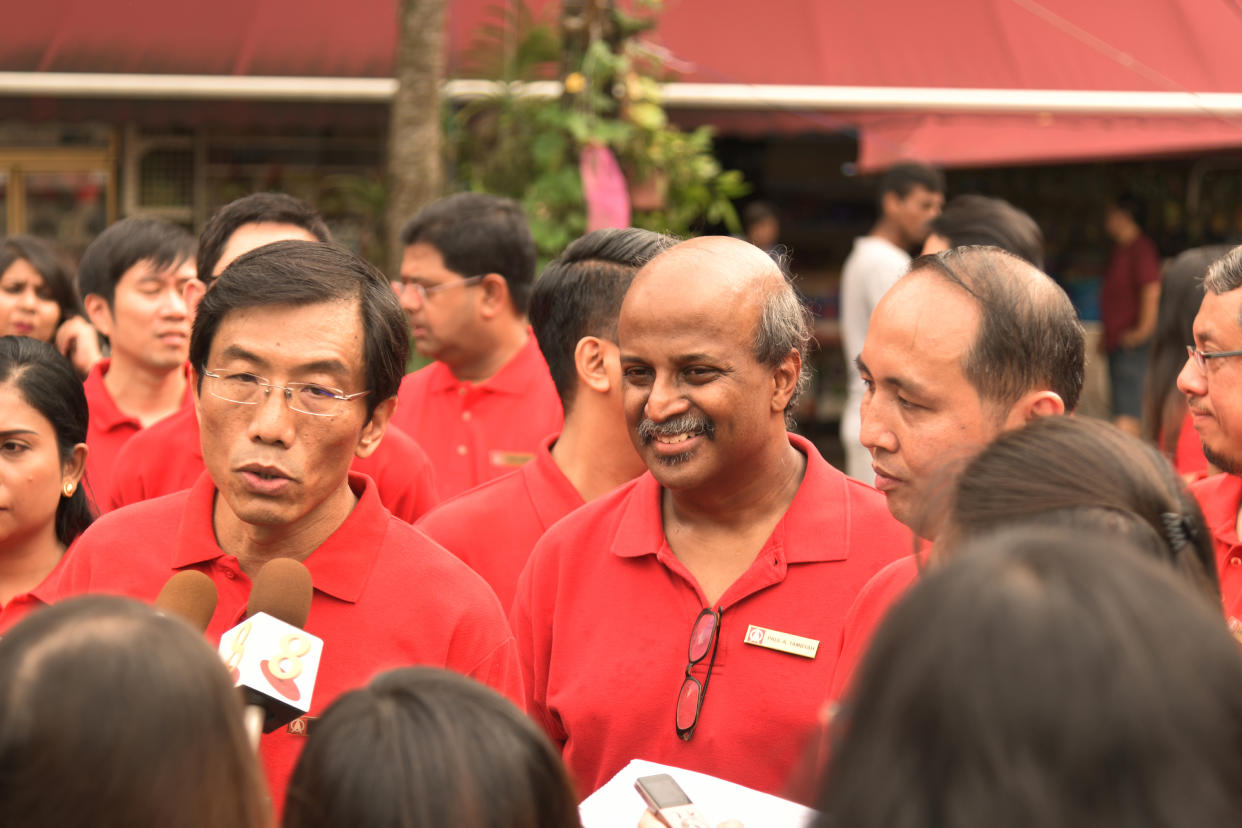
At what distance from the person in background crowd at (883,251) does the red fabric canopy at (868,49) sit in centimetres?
90

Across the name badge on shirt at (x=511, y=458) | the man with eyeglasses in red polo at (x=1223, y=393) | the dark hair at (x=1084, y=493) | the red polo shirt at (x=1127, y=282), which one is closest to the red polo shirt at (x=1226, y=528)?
the man with eyeglasses in red polo at (x=1223, y=393)

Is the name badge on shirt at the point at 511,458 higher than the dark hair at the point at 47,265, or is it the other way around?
the dark hair at the point at 47,265

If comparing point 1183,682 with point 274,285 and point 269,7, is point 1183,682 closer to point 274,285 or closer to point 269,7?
point 274,285

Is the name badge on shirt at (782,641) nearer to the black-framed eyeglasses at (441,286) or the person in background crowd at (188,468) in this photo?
the person in background crowd at (188,468)

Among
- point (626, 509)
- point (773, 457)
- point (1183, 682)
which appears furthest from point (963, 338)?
point (1183, 682)

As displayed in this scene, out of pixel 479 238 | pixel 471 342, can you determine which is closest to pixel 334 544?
pixel 471 342

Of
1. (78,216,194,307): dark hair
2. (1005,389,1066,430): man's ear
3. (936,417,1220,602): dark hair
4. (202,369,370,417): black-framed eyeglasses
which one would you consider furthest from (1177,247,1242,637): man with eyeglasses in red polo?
(78,216,194,307): dark hair

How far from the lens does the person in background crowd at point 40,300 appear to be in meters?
5.60

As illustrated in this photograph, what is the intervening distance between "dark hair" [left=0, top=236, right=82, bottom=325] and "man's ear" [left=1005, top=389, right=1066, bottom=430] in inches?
173

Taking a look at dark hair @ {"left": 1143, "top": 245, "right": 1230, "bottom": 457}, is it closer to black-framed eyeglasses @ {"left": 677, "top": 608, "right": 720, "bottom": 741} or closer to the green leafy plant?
black-framed eyeglasses @ {"left": 677, "top": 608, "right": 720, "bottom": 741}

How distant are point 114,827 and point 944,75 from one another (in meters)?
9.01

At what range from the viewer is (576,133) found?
744 centimetres

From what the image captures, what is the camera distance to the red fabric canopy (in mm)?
9016

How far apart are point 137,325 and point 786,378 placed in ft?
9.26
